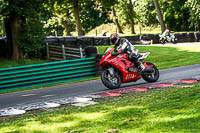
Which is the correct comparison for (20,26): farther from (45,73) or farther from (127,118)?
(127,118)

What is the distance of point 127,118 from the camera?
5.92 meters

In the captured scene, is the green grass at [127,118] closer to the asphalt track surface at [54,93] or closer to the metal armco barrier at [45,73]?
the asphalt track surface at [54,93]

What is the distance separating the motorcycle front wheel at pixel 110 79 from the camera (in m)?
10.9

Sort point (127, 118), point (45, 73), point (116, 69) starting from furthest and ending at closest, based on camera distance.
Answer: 1. point (45, 73)
2. point (116, 69)
3. point (127, 118)

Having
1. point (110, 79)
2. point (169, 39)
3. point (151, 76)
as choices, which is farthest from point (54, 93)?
point (169, 39)

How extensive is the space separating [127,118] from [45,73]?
10.3 metres

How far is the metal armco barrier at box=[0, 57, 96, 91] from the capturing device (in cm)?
1507

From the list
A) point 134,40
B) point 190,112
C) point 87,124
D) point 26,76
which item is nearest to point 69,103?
point 87,124

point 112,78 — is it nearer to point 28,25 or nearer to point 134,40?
point 28,25

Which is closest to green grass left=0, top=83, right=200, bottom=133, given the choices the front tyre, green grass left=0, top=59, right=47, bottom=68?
the front tyre

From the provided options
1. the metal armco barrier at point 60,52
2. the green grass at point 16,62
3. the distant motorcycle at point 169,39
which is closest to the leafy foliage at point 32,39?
the metal armco barrier at point 60,52

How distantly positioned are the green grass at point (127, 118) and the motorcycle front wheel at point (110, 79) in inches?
117

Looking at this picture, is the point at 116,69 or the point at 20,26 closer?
the point at 116,69

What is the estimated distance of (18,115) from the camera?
7.89 metres
